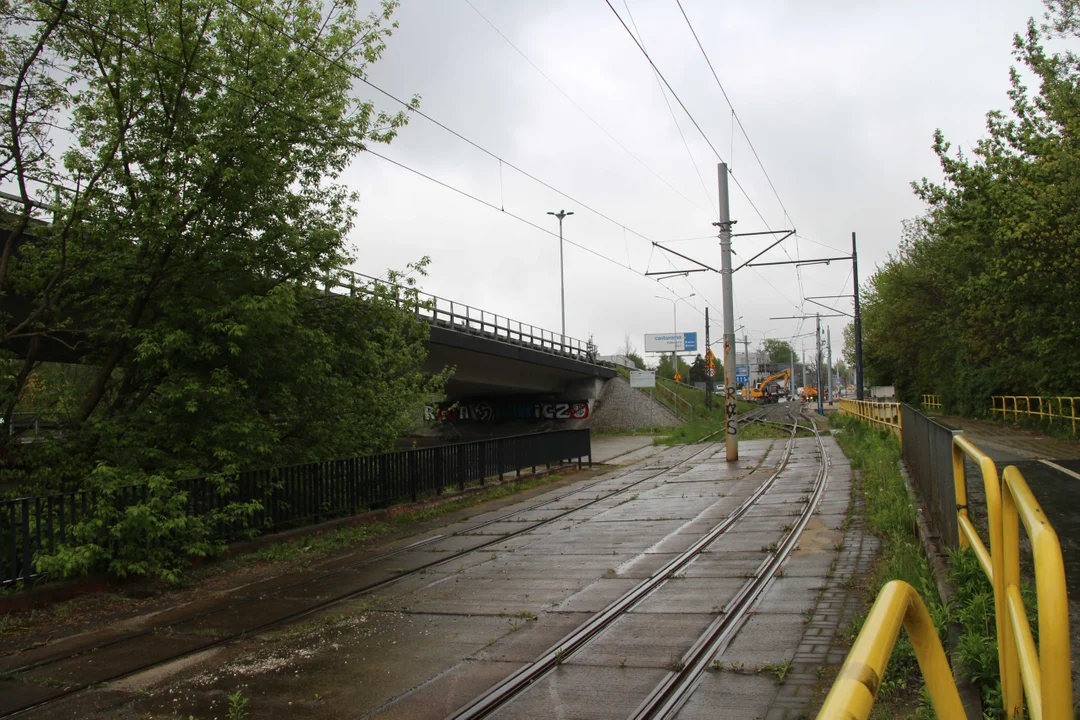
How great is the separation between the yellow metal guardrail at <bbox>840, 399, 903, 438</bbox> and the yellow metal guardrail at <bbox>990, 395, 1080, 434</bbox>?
479cm

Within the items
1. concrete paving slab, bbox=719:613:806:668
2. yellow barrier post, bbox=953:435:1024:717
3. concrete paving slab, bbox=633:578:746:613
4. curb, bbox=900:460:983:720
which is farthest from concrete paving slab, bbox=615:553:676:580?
yellow barrier post, bbox=953:435:1024:717

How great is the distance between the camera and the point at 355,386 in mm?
A: 14562

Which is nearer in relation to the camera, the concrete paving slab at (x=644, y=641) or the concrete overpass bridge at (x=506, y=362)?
the concrete paving slab at (x=644, y=641)

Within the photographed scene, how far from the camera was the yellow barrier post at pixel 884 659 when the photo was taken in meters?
1.67

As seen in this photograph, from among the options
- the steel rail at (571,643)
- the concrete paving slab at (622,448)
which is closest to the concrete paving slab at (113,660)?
the steel rail at (571,643)

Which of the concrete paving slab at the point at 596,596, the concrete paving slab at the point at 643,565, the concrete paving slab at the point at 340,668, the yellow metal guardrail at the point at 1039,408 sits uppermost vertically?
the yellow metal guardrail at the point at 1039,408

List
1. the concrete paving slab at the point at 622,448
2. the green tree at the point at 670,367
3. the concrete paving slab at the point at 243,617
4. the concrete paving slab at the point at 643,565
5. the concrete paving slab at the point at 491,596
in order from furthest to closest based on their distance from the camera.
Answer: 1. the green tree at the point at 670,367
2. the concrete paving slab at the point at 622,448
3. the concrete paving slab at the point at 643,565
4. the concrete paving slab at the point at 491,596
5. the concrete paving slab at the point at 243,617

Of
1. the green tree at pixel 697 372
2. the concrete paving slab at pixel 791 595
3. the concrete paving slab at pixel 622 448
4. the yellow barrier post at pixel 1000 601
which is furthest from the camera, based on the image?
the green tree at pixel 697 372

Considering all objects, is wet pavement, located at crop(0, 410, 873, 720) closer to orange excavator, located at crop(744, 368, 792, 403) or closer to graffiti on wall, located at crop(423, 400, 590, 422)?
graffiti on wall, located at crop(423, 400, 590, 422)

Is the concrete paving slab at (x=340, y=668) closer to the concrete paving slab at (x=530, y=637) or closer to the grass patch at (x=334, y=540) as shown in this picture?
the concrete paving slab at (x=530, y=637)

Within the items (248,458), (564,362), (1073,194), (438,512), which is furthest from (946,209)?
(564,362)

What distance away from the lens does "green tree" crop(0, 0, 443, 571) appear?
11000mm

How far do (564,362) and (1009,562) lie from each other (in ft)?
147

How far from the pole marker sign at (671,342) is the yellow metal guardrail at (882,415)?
47.2 metres
